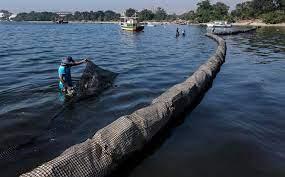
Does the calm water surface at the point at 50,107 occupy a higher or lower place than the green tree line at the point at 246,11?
lower

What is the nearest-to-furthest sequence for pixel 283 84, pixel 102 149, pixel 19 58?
pixel 102 149
pixel 283 84
pixel 19 58

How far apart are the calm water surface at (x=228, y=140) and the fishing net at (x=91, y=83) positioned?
216 inches

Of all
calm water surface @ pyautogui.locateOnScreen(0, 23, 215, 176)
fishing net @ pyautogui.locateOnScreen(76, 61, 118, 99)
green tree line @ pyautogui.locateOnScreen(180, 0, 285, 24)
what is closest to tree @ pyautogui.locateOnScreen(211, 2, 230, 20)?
green tree line @ pyautogui.locateOnScreen(180, 0, 285, 24)

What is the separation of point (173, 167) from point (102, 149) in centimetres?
208

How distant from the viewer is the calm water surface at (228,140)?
9.18 meters

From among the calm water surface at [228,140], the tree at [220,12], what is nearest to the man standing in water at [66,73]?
the calm water surface at [228,140]

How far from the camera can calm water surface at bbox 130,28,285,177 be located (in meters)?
9.18

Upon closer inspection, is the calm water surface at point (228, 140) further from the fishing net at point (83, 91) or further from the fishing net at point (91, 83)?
the fishing net at point (91, 83)

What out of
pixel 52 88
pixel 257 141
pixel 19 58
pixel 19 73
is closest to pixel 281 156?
pixel 257 141

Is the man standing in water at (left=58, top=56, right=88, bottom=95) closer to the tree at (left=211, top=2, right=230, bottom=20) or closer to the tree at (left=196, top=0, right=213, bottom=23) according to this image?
the tree at (left=211, top=2, right=230, bottom=20)

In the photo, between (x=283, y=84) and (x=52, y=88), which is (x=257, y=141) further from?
(x=52, y=88)

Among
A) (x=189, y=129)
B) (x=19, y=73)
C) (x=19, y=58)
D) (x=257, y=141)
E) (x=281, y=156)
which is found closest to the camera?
(x=281, y=156)

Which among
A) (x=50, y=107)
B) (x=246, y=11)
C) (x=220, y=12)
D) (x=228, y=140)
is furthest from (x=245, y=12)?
(x=228, y=140)

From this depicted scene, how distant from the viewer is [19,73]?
76.8 feet
